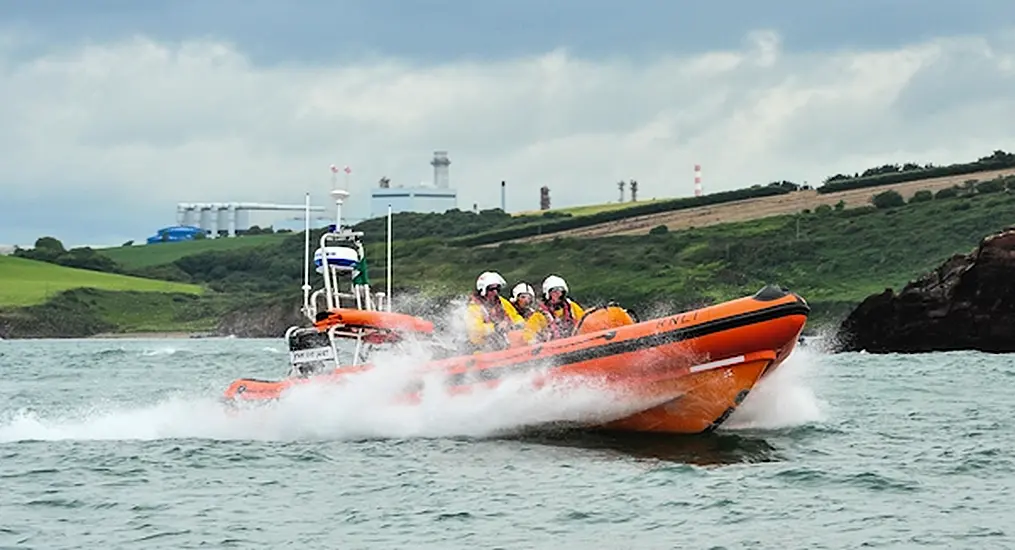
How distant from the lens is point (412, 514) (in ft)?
48.8

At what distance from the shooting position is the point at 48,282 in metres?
124

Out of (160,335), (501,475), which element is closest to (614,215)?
(160,335)

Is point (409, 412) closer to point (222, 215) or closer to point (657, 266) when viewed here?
point (657, 266)

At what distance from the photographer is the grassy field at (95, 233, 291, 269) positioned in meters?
144

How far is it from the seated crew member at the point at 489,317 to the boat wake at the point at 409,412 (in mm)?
750

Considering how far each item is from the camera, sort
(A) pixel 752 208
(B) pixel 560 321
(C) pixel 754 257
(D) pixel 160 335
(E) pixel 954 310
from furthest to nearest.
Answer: (A) pixel 752 208 → (D) pixel 160 335 → (C) pixel 754 257 → (E) pixel 954 310 → (B) pixel 560 321

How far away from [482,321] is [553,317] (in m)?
0.84

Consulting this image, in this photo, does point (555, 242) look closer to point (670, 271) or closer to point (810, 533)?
point (670, 271)

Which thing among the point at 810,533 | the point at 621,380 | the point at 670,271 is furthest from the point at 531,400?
the point at 670,271

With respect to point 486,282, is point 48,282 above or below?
above

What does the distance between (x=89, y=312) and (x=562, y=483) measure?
10160cm

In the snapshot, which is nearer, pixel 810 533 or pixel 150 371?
pixel 810 533

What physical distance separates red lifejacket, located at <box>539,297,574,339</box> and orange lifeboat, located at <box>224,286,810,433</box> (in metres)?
0.36

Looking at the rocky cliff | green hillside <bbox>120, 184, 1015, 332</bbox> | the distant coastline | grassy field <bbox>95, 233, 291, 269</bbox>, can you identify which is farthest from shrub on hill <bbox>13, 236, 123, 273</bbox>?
the rocky cliff
